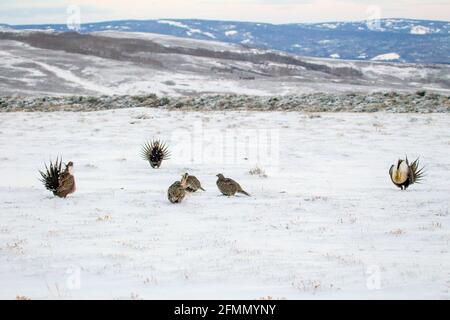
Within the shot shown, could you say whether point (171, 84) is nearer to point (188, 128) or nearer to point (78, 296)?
point (188, 128)

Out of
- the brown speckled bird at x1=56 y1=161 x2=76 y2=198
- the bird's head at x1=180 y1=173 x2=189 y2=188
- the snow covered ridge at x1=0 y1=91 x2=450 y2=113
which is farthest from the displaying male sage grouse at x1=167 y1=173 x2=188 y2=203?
the snow covered ridge at x1=0 y1=91 x2=450 y2=113

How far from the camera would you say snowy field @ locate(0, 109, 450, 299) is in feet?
19.6

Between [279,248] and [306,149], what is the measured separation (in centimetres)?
1086

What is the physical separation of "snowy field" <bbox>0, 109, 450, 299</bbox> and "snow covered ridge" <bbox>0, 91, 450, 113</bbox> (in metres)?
10.3

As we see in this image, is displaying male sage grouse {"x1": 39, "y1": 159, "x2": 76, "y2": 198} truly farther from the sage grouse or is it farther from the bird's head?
the sage grouse

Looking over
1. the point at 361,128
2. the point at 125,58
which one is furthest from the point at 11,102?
the point at 125,58

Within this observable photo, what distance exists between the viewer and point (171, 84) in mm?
71812

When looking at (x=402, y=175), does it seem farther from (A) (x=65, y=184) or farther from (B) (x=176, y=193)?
(A) (x=65, y=184)

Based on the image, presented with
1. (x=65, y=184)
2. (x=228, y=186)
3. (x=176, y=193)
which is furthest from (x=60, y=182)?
(x=228, y=186)

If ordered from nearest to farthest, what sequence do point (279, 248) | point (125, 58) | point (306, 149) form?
1. point (279, 248)
2. point (306, 149)
3. point (125, 58)

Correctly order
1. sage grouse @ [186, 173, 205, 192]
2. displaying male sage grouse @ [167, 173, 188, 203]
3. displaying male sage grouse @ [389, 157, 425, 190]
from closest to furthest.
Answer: displaying male sage grouse @ [167, 173, 188, 203] → sage grouse @ [186, 173, 205, 192] → displaying male sage grouse @ [389, 157, 425, 190]

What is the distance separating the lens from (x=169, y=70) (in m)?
85.1

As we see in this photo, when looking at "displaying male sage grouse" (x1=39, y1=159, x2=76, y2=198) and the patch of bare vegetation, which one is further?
the patch of bare vegetation
